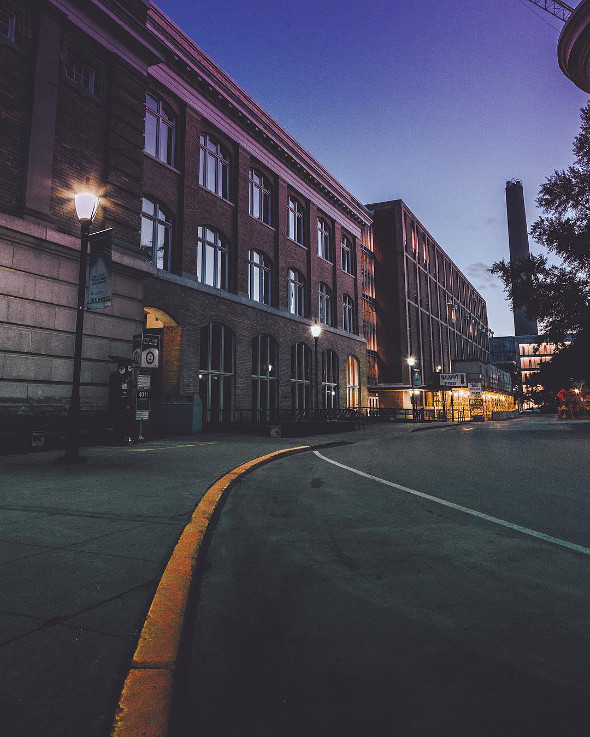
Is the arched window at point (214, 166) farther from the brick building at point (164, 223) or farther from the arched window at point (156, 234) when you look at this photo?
the arched window at point (156, 234)

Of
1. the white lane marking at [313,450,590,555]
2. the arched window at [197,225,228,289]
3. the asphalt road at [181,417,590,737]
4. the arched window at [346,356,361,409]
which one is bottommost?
the asphalt road at [181,417,590,737]

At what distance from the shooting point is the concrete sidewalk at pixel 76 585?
5.81 feet

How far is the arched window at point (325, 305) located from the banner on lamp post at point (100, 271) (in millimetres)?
22729

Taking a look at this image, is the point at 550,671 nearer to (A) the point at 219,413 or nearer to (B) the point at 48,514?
(B) the point at 48,514

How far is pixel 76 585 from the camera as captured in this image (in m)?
2.88

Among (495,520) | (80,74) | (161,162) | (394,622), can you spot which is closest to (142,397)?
(80,74)

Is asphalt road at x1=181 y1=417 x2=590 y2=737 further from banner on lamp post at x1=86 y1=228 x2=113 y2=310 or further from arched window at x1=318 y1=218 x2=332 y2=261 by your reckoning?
arched window at x1=318 y1=218 x2=332 y2=261

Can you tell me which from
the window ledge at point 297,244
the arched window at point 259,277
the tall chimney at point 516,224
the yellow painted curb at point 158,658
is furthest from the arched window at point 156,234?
the tall chimney at point 516,224

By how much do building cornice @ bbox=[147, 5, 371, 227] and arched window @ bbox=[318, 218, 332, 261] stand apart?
188cm

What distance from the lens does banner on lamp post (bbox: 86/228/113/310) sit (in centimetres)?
998

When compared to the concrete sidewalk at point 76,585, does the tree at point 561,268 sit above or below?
above

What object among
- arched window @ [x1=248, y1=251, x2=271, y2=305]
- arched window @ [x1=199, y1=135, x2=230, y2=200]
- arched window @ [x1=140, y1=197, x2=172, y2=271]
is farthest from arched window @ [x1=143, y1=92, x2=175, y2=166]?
arched window @ [x1=248, y1=251, x2=271, y2=305]

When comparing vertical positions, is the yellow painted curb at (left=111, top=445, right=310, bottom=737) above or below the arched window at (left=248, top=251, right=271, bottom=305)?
below

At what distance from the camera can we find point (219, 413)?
2234cm
